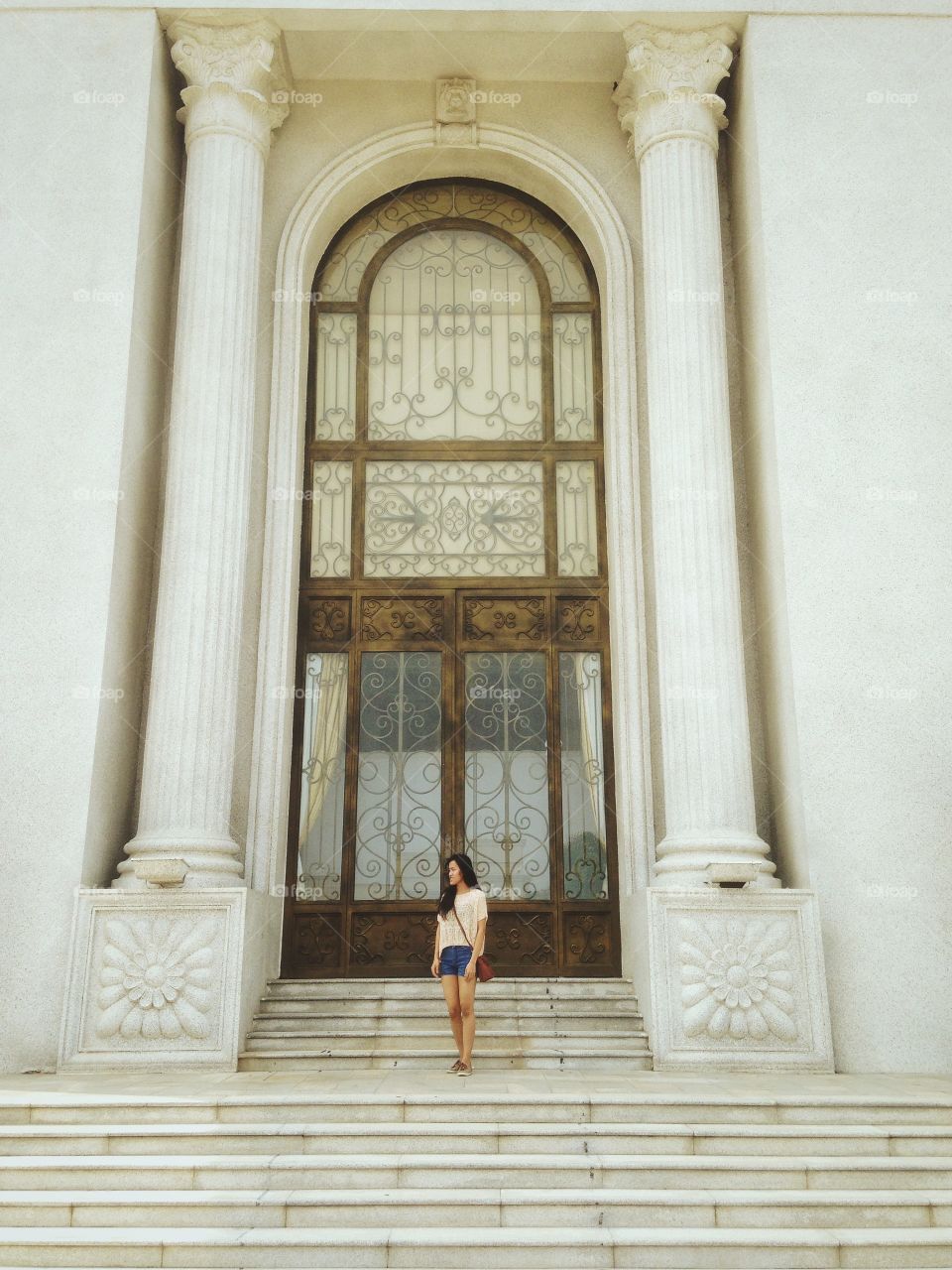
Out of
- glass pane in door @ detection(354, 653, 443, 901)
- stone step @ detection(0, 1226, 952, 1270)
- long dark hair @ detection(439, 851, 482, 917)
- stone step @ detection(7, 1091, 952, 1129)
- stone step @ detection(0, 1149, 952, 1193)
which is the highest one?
glass pane in door @ detection(354, 653, 443, 901)

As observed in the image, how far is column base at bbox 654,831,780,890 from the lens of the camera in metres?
8.70

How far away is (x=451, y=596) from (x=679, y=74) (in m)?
5.01

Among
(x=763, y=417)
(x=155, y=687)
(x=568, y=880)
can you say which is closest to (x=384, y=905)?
(x=568, y=880)

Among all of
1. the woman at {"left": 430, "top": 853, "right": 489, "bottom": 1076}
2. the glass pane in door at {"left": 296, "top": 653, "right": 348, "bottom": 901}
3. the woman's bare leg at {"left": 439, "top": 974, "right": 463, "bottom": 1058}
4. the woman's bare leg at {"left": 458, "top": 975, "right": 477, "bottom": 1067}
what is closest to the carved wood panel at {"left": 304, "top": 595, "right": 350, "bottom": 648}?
the glass pane in door at {"left": 296, "top": 653, "right": 348, "bottom": 901}

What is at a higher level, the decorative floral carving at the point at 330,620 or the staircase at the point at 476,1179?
the decorative floral carving at the point at 330,620

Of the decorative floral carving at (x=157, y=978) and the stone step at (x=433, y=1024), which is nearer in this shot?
the decorative floral carving at (x=157, y=978)

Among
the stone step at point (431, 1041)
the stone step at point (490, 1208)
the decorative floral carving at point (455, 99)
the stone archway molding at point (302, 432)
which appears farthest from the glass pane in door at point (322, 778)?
the decorative floral carving at point (455, 99)

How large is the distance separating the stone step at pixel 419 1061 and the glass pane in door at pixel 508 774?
1773 millimetres

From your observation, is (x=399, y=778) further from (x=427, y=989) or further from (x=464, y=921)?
(x=464, y=921)

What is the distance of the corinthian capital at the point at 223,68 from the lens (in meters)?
10.4

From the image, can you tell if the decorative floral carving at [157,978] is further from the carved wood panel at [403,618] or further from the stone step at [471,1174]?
the carved wood panel at [403,618]

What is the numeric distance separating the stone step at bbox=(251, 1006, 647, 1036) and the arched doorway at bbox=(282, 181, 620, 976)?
890 millimetres

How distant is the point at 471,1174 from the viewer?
19.3ft

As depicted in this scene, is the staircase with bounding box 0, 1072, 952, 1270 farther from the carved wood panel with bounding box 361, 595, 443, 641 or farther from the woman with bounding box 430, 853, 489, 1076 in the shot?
the carved wood panel with bounding box 361, 595, 443, 641
